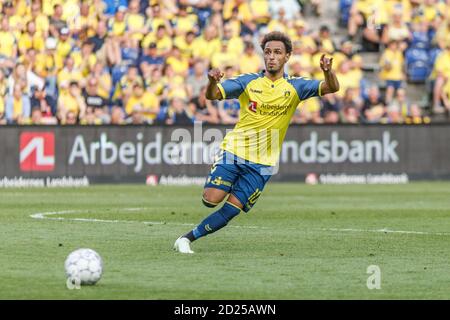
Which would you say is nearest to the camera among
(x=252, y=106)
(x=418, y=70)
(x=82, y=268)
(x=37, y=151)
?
(x=82, y=268)

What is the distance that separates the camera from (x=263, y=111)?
1279cm

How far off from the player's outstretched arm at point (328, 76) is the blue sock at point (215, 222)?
5.02 ft

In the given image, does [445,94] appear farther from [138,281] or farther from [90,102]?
[138,281]

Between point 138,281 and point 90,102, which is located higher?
point 90,102

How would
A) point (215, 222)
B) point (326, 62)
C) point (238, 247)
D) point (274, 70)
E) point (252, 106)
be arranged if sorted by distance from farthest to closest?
point (238, 247) < point (252, 106) < point (274, 70) < point (215, 222) < point (326, 62)

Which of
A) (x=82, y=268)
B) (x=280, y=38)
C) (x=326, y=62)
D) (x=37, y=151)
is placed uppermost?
(x=280, y=38)

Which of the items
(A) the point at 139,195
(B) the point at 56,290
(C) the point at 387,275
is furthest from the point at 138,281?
(A) the point at 139,195

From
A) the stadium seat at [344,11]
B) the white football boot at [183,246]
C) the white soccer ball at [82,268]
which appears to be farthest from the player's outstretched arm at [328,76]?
the stadium seat at [344,11]

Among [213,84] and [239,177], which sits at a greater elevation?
[213,84]

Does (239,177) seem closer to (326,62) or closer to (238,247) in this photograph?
(238,247)

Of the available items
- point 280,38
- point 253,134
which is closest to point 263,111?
point 253,134

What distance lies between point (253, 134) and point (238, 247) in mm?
1245
